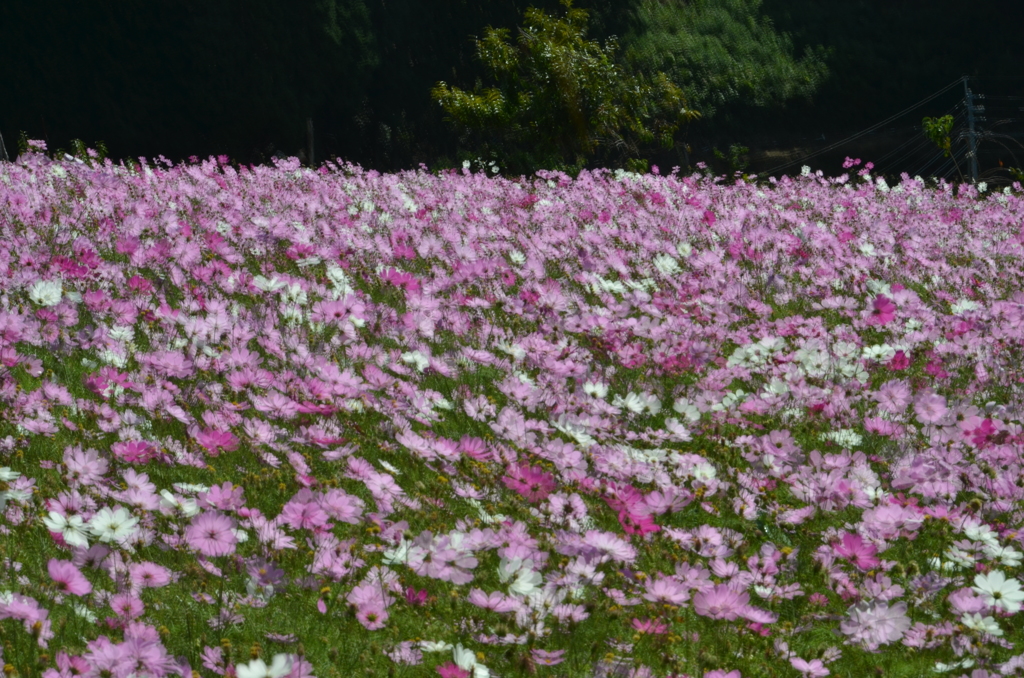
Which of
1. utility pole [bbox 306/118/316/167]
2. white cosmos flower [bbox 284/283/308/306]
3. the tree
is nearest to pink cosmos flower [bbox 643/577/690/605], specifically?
white cosmos flower [bbox 284/283/308/306]

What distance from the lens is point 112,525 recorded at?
213 centimetres

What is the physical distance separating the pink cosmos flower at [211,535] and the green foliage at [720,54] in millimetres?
20502

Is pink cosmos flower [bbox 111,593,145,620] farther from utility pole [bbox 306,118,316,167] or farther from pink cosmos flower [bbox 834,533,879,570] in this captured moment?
utility pole [bbox 306,118,316,167]

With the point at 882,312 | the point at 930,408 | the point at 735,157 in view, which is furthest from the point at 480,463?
the point at 735,157

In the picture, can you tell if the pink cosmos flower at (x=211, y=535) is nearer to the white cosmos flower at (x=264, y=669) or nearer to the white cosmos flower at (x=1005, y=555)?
the white cosmos flower at (x=264, y=669)

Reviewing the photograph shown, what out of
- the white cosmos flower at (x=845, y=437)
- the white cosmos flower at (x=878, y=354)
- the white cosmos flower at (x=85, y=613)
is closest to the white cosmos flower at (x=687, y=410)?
the white cosmos flower at (x=845, y=437)

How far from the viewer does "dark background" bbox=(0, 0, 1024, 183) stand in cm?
1633

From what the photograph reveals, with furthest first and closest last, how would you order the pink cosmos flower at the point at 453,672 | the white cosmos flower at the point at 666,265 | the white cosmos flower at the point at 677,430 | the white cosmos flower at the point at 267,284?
the white cosmos flower at the point at 666,265 → the white cosmos flower at the point at 267,284 → the white cosmos flower at the point at 677,430 → the pink cosmos flower at the point at 453,672

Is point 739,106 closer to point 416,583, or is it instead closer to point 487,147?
point 487,147

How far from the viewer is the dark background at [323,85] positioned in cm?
1633

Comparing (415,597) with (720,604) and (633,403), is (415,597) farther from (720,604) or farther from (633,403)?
(633,403)

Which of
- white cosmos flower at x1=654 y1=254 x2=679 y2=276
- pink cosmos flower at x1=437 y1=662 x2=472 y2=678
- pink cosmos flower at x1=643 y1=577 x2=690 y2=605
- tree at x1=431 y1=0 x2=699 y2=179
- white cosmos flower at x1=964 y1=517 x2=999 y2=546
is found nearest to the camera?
pink cosmos flower at x1=437 y1=662 x2=472 y2=678

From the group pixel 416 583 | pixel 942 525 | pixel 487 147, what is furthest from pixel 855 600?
pixel 487 147

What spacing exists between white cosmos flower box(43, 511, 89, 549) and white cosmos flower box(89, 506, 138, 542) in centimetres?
2
